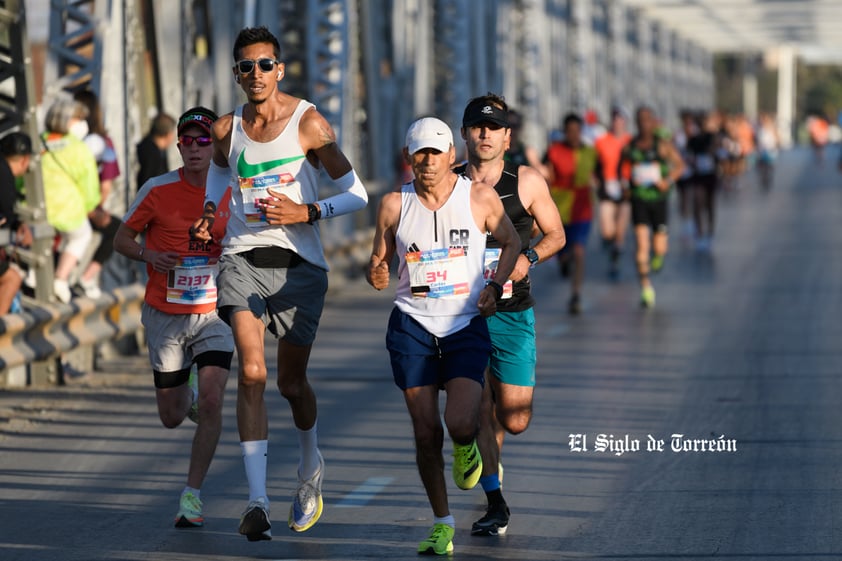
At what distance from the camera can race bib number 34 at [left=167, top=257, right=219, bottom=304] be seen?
8.04 m

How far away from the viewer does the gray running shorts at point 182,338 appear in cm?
802

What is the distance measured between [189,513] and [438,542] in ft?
4.05

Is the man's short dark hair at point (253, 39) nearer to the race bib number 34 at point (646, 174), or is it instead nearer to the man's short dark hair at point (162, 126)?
the man's short dark hair at point (162, 126)

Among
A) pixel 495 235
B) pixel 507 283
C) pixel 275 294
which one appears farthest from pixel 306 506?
pixel 495 235

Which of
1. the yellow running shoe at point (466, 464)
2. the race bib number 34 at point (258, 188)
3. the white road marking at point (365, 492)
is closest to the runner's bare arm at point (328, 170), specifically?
the race bib number 34 at point (258, 188)

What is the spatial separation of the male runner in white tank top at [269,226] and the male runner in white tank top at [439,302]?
43 cm

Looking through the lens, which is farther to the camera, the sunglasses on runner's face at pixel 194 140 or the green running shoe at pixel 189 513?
the sunglasses on runner's face at pixel 194 140

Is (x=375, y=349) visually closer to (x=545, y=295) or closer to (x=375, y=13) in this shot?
(x=545, y=295)

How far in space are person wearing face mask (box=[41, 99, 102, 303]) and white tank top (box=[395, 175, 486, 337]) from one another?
6.32m

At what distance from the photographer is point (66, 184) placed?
512 inches

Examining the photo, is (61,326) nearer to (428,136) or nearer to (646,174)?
(428,136)

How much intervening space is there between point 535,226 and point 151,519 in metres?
2.47

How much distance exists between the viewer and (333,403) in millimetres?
11484

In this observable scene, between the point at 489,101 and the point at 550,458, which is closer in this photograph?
the point at 489,101
